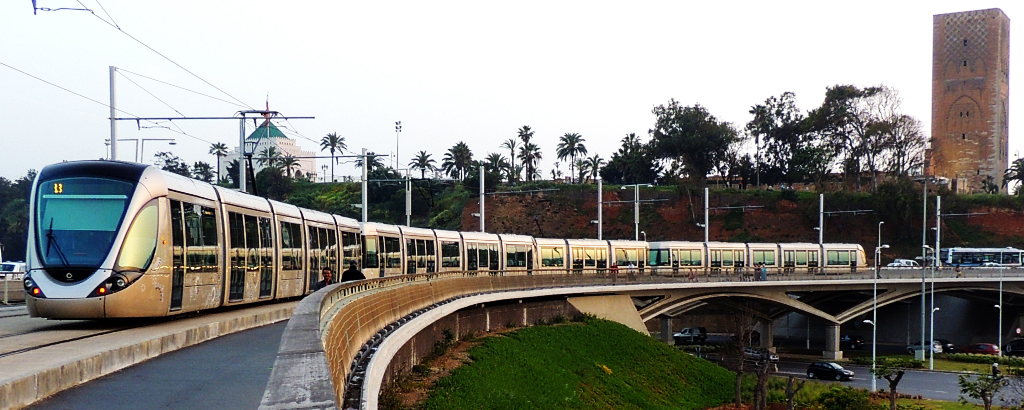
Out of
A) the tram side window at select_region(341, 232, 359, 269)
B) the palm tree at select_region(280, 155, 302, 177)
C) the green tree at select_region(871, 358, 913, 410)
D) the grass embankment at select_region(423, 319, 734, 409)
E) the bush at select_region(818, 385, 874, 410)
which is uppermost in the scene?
the palm tree at select_region(280, 155, 302, 177)

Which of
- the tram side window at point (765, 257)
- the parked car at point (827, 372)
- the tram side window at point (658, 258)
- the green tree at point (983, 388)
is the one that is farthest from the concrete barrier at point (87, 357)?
the tram side window at point (765, 257)

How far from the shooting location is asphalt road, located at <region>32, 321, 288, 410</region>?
34.5 feet

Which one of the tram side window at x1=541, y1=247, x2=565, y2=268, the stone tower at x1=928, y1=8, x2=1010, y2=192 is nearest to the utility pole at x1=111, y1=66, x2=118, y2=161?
the tram side window at x1=541, y1=247, x2=565, y2=268

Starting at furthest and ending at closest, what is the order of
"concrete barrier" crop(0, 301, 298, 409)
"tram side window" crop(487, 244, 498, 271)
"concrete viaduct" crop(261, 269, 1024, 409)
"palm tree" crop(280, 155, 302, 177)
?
"palm tree" crop(280, 155, 302, 177) → "tram side window" crop(487, 244, 498, 271) → "concrete barrier" crop(0, 301, 298, 409) → "concrete viaduct" crop(261, 269, 1024, 409)

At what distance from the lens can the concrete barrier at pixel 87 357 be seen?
10051 millimetres

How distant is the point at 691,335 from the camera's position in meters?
81.1

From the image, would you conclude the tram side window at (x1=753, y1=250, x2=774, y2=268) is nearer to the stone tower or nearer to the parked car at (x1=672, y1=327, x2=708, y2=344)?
the parked car at (x1=672, y1=327, x2=708, y2=344)

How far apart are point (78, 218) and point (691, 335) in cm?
6780

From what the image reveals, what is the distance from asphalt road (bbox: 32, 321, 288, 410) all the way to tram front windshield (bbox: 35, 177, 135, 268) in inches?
116

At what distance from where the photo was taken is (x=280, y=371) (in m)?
6.95

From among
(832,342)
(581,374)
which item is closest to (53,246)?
(581,374)

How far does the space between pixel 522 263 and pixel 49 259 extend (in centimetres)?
3615

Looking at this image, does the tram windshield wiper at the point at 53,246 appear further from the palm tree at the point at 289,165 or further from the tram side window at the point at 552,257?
the palm tree at the point at 289,165

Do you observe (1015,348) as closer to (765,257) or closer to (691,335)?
(765,257)
